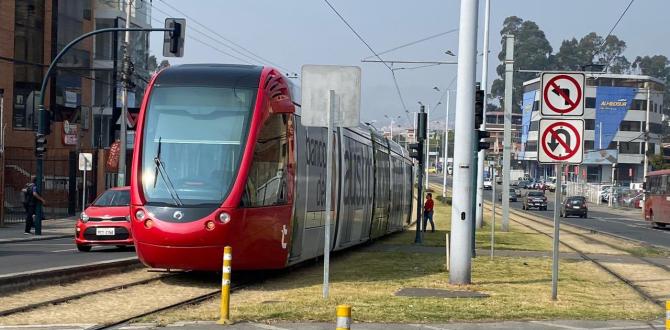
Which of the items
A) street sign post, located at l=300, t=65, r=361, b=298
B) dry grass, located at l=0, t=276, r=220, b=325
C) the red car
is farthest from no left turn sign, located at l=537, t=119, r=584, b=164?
the red car

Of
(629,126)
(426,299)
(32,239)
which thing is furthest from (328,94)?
(629,126)

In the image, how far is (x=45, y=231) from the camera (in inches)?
1278

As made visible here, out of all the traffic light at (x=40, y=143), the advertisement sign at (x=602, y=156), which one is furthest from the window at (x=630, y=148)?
the traffic light at (x=40, y=143)

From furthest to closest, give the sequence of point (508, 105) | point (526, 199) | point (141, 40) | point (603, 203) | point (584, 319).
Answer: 1. point (603, 203)
2. point (526, 199)
3. point (141, 40)
4. point (508, 105)
5. point (584, 319)

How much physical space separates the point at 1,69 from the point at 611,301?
38.0 m

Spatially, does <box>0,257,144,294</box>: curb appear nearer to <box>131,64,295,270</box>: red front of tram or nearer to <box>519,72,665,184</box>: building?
<box>131,64,295,270</box>: red front of tram

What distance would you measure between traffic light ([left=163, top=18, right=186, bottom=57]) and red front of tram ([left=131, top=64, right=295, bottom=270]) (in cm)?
1357

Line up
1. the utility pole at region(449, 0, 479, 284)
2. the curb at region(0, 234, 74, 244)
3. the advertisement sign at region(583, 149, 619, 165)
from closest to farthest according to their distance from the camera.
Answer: the utility pole at region(449, 0, 479, 284) < the curb at region(0, 234, 74, 244) < the advertisement sign at region(583, 149, 619, 165)

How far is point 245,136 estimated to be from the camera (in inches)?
534

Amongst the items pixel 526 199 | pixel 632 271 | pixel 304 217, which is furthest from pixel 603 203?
pixel 304 217

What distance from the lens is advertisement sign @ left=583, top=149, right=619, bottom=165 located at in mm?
101312

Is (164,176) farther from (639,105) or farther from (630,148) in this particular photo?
(630,148)

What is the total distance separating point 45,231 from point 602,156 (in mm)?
81379

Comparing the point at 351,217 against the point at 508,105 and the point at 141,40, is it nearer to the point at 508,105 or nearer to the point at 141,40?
the point at 508,105
